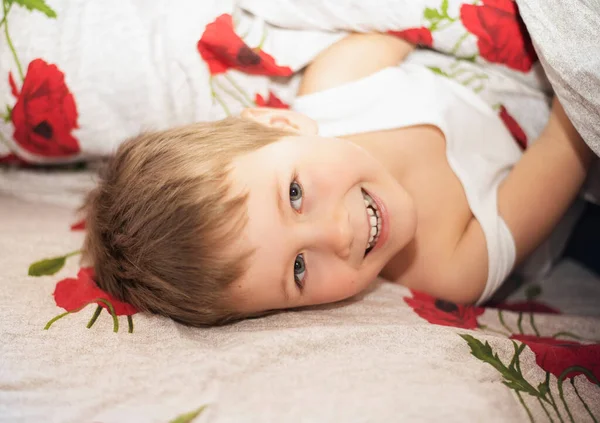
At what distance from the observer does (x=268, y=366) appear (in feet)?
2.49

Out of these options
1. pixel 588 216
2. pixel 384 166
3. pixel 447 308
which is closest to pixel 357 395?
pixel 447 308

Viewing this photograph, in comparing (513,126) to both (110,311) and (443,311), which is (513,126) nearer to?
(443,311)

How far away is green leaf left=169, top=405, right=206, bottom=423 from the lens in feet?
2.21

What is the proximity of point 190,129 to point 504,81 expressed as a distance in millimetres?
621

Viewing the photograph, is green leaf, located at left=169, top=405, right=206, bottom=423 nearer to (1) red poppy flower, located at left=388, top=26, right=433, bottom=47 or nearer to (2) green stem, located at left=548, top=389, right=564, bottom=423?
(2) green stem, located at left=548, top=389, right=564, bottom=423

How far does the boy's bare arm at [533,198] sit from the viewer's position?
110 centimetres

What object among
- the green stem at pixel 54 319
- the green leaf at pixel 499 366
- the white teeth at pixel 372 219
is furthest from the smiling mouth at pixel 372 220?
the green stem at pixel 54 319

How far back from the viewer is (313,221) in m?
0.92

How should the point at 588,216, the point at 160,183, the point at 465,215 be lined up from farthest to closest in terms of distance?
the point at 588,216 → the point at 465,215 → the point at 160,183

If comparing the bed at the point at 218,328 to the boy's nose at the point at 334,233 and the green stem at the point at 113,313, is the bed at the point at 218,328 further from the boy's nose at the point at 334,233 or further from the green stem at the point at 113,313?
the boy's nose at the point at 334,233

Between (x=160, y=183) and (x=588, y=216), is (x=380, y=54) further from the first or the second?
(x=588, y=216)

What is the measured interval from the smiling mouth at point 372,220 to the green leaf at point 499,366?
0.24 m

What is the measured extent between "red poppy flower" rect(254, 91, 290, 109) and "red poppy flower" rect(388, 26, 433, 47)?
0.81ft

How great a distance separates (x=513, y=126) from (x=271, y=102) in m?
0.48
